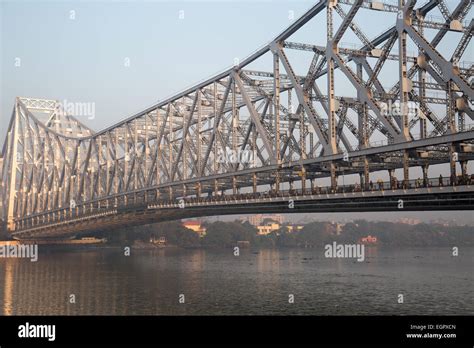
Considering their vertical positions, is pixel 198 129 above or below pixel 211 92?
below

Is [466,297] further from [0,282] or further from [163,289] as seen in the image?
[0,282]

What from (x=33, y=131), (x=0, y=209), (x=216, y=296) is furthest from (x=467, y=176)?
(x=0, y=209)

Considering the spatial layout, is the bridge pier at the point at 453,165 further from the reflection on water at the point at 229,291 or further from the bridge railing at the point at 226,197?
the reflection on water at the point at 229,291

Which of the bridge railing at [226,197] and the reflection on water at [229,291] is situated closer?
the bridge railing at [226,197]

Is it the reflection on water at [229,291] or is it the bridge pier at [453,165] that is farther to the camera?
the reflection on water at [229,291]

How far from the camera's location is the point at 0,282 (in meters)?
67.6

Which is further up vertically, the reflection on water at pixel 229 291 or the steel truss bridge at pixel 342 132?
the steel truss bridge at pixel 342 132

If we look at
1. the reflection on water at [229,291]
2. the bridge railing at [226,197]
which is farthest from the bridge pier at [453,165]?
the reflection on water at [229,291]

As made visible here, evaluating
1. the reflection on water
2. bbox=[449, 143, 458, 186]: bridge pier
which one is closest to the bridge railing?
bbox=[449, 143, 458, 186]: bridge pier

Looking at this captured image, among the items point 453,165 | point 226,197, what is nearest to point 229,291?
point 226,197

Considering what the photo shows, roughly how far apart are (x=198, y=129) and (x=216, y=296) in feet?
106

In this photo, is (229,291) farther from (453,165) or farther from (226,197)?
(453,165)

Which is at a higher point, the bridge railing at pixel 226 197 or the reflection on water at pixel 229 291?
Result: the bridge railing at pixel 226 197

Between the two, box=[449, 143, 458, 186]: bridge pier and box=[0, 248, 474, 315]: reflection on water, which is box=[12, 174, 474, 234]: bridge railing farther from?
box=[0, 248, 474, 315]: reflection on water
